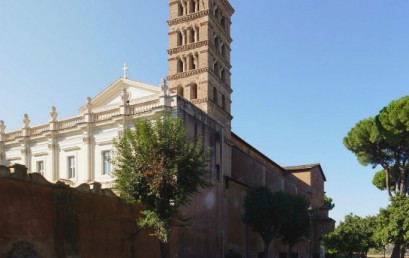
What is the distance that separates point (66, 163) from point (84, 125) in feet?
11.3

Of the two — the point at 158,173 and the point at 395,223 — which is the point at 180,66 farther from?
the point at 158,173

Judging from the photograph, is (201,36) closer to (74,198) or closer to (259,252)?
(259,252)

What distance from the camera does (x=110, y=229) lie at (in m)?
22.3

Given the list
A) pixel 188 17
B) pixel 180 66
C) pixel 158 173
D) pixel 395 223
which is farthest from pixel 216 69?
pixel 158 173

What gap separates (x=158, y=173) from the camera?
20.9m

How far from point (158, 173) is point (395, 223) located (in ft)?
63.9

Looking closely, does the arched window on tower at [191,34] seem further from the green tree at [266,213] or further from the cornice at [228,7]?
the green tree at [266,213]

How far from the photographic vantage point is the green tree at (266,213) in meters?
38.9

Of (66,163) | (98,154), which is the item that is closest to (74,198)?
(98,154)

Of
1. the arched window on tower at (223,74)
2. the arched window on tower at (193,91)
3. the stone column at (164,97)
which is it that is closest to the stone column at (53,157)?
the stone column at (164,97)

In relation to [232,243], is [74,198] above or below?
above

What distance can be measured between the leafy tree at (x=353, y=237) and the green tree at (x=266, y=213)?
511 centimetres

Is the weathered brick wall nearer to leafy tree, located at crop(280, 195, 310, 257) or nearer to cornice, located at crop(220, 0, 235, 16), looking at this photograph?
leafy tree, located at crop(280, 195, 310, 257)

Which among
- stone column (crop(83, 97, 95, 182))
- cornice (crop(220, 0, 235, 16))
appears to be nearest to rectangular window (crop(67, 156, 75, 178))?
stone column (crop(83, 97, 95, 182))
